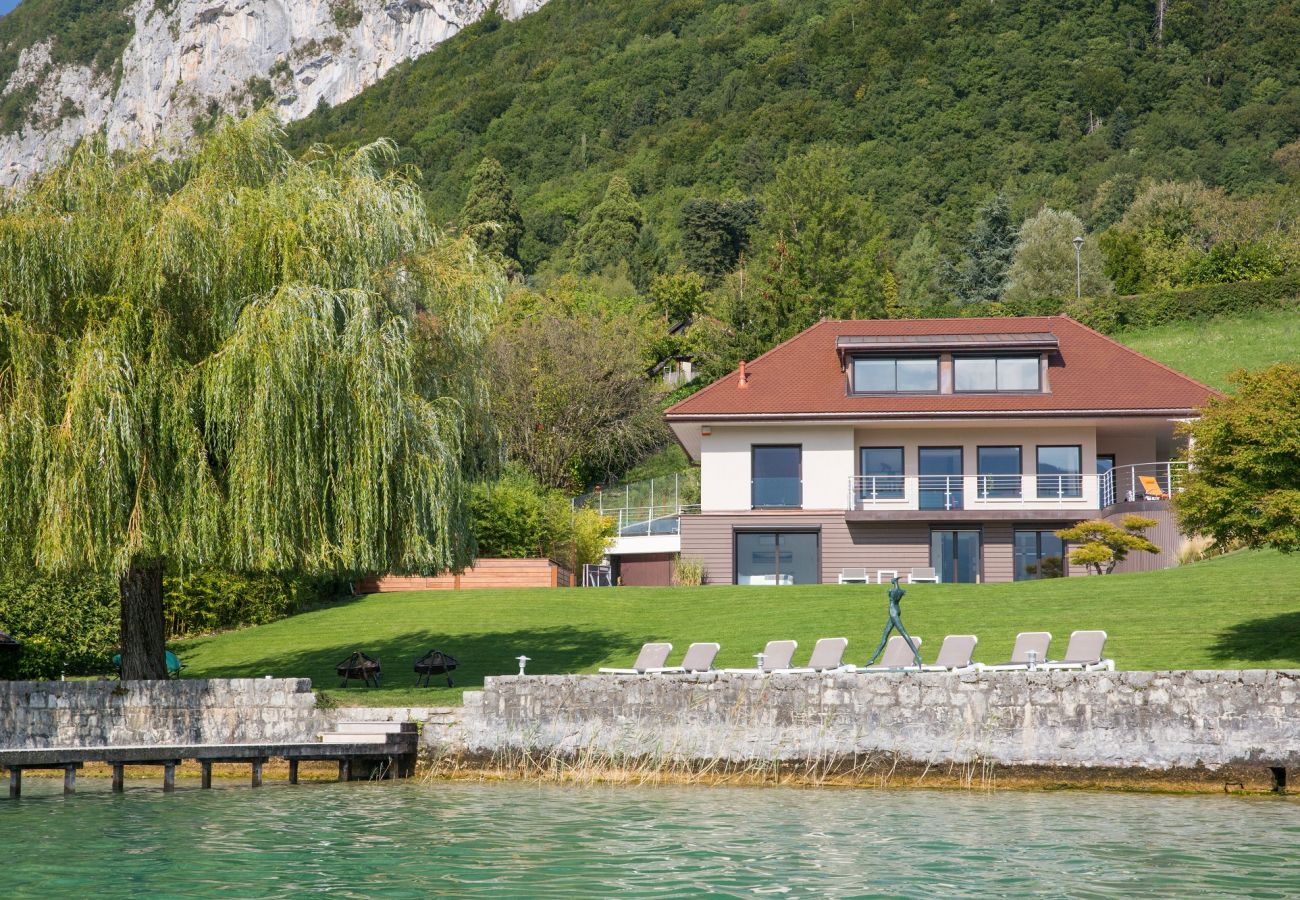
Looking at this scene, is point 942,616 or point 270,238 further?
point 942,616

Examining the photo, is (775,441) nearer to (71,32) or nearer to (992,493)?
(992,493)

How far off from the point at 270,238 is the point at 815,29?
101336 millimetres

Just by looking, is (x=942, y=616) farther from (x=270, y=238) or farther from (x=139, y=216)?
(x=139, y=216)

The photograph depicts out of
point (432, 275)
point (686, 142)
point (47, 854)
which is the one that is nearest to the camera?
point (47, 854)

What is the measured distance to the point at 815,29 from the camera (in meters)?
116

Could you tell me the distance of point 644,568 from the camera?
4075cm

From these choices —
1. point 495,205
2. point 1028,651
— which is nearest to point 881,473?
point 1028,651

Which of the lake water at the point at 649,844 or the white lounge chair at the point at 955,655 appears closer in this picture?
the lake water at the point at 649,844

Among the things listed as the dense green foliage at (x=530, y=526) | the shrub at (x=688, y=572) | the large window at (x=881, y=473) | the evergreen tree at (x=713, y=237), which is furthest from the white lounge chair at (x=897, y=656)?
the evergreen tree at (x=713, y=237)

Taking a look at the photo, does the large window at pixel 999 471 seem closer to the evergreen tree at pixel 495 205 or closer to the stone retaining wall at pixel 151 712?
the stone retaining wall at pixel 151 712

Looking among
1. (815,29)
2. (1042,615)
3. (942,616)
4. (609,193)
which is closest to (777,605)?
(942,616)

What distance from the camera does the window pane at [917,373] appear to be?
122 feet

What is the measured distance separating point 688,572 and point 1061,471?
376 inches

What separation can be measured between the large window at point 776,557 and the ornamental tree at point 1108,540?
638 cm
